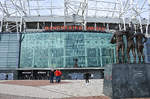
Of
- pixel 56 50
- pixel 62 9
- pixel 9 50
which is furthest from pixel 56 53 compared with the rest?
pixel 62 9

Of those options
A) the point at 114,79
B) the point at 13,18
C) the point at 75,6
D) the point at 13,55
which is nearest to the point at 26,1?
the point at 13,18

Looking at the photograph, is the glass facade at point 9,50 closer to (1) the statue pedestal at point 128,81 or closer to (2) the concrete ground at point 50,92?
(2) the concrete ground at point 50,92

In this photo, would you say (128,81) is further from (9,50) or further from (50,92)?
(9,50)

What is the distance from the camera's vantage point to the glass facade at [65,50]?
41812mm

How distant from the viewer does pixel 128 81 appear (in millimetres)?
9695

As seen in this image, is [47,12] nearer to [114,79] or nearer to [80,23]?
[80,23]

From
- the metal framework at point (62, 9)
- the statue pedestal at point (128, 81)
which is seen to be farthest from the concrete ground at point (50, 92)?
the metal framework at point (62, 9)

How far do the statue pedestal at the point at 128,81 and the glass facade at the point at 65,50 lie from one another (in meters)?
31.7

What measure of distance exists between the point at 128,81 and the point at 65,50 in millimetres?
33375

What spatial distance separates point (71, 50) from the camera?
42.2 metres

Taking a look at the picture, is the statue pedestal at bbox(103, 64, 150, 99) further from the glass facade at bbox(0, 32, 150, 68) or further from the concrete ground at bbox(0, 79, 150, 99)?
the glass facade at bbox(0, 32, 150, 68)

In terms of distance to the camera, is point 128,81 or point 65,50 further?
point 65,50

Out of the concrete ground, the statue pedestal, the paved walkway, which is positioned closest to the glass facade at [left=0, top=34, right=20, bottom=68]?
the concrete ground

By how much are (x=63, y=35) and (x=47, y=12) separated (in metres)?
18.9
